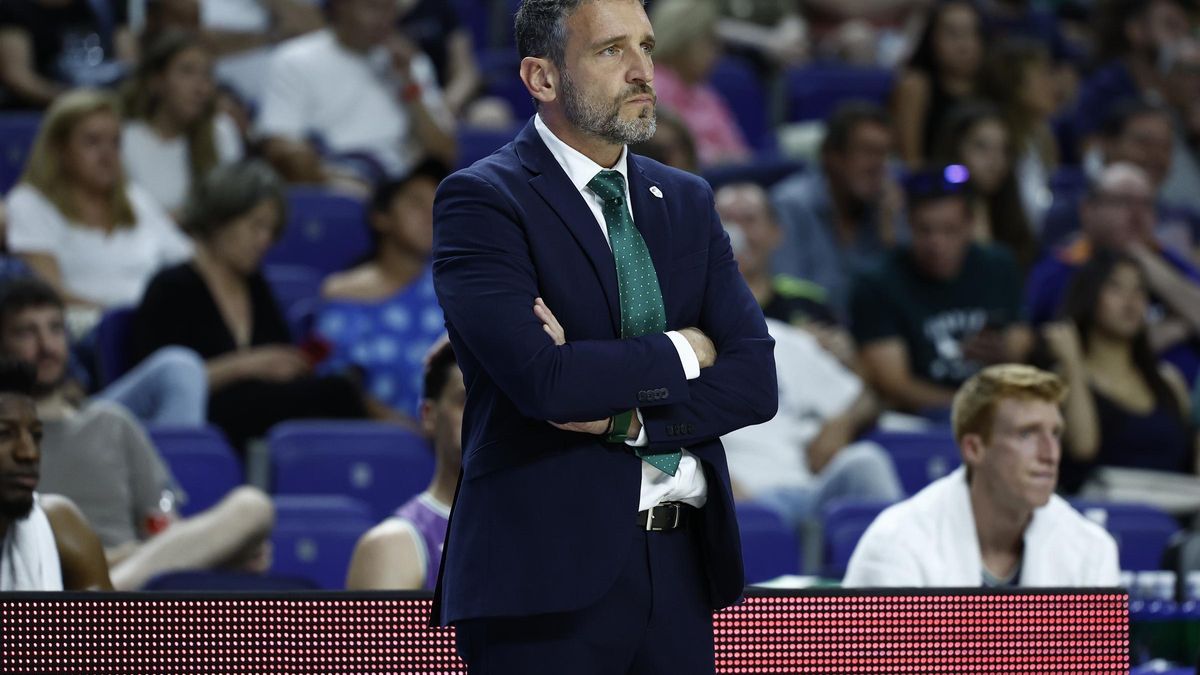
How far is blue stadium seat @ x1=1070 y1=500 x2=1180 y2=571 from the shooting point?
5.09 m

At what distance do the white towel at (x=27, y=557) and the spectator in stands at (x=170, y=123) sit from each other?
158 inches

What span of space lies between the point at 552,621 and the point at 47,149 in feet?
14.7

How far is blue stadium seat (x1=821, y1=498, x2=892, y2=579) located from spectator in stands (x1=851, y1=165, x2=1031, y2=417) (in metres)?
1.47

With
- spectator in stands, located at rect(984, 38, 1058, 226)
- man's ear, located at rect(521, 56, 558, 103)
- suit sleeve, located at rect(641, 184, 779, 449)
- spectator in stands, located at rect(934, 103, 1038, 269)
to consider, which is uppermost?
spectator in stands, located at rect(984, 38, 1058, 226)

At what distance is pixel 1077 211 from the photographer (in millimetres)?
8117

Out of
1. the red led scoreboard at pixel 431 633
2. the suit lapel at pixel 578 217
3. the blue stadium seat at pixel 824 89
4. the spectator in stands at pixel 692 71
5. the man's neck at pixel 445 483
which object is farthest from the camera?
the blue stadium seat at pixel 824 89

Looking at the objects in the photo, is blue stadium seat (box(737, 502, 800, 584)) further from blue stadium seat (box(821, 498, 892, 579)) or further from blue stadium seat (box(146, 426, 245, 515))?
blue stadium seat (box(146, 426, 245, 515))

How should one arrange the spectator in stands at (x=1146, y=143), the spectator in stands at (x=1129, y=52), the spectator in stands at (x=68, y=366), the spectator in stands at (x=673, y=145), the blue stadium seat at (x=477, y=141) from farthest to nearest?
the spectator in stands at (x=1129, y=52), the spectator in stands at (x=1146, y=143), the blue stadium seat at (x=477, y=141), the spectator in stands at (x=673, y=145), the spectator in stands at (x=68, y=366)

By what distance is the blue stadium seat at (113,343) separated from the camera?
19.0ft

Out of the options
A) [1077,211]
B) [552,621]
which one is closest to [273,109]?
[1077,211]

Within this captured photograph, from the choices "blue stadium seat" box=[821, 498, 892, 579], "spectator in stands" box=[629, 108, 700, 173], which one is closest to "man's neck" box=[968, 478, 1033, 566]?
"blue stadium seat" box=[821, 498, 892, 579]

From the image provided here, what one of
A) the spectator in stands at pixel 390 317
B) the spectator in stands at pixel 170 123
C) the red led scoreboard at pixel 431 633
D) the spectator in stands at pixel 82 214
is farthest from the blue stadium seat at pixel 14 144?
the red led scoreboard at pixel 431 633

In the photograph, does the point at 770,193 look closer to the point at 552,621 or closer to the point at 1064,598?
the point at 1064,598

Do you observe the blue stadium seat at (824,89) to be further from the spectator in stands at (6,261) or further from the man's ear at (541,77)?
the man's ear at (541,77)
